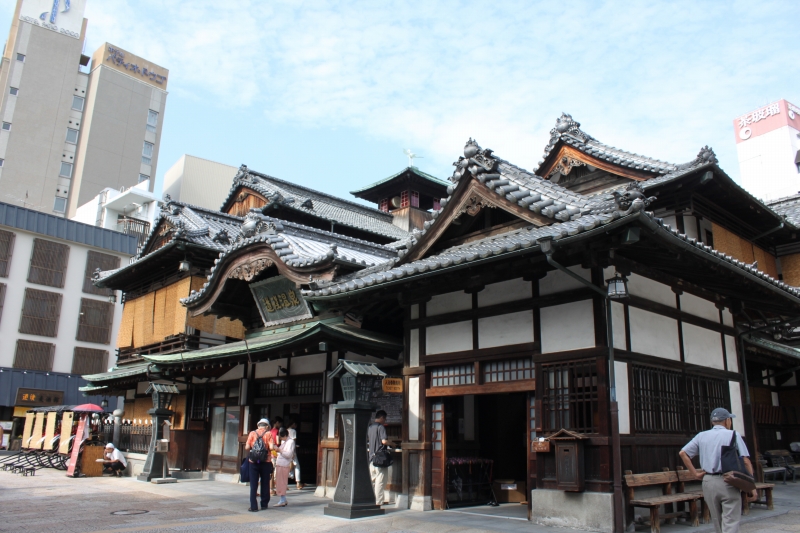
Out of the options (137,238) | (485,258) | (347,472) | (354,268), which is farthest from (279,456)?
(137,238)

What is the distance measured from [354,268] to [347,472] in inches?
217

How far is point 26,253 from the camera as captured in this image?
148 feet

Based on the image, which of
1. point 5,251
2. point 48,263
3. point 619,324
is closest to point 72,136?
point 48,263

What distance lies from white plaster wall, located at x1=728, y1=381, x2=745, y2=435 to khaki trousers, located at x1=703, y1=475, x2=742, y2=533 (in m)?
6.19

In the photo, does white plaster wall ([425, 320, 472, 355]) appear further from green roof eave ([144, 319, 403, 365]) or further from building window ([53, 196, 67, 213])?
building window ([53, 196, 67, 213])

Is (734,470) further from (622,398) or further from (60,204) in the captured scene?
(60,204)

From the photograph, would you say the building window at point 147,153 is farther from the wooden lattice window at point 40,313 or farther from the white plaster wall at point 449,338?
the white plaster wall at point 449,338

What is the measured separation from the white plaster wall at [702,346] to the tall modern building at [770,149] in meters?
48.5

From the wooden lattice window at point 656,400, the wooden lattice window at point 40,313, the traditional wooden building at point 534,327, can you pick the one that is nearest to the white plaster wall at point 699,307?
the traditional wooden building at point 534,327

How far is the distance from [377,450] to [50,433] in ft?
53.3

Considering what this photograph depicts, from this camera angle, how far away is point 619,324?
11.2 meters

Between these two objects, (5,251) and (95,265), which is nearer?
(5,251)

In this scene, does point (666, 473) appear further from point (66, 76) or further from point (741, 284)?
point (66, 76)

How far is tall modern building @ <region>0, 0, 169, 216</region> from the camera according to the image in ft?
227
